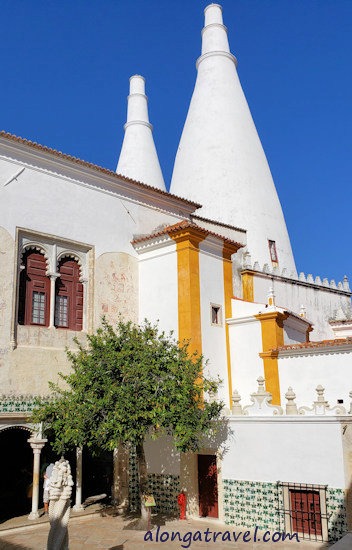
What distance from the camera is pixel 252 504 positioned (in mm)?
11375

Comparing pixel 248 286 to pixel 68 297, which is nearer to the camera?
pixel 68 297

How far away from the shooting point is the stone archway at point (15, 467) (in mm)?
15168

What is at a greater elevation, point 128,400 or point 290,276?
point 290,276

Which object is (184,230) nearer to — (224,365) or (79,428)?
(224,365)

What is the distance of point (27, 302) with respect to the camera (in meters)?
12.8

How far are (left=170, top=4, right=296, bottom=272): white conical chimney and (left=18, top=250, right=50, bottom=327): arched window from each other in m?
9.93

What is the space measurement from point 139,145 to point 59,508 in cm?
2286

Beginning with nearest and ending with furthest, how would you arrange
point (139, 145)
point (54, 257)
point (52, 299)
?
point (52, 299) < point (54, 257) < point (139, 145)

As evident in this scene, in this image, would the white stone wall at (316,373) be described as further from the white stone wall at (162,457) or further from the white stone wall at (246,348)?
the white stone wall at (162,457)

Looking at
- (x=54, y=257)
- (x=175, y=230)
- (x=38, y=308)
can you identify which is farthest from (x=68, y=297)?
(x=175, y=230)

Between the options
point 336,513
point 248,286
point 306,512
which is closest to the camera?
point 336,513

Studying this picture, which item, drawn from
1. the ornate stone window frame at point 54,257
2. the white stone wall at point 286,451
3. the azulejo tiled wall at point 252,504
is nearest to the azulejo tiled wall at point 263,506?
the azulejo tiled wall at point 252,504

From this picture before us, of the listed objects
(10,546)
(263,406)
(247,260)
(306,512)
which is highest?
(247,260)

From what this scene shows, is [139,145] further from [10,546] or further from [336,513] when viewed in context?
[336,513]
